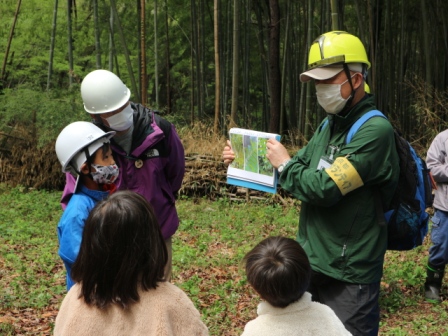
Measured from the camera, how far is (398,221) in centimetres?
261

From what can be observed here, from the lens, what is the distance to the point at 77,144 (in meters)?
2.55

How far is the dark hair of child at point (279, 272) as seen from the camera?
204cm

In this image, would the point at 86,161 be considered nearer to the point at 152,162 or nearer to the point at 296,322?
the point at 152,162

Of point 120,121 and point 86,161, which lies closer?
point 86,161

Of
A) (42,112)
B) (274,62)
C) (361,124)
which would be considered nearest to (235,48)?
(274,62)

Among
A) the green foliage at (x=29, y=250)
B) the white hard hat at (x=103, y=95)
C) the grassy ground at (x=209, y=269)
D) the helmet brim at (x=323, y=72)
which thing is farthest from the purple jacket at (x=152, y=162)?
the green foliage at (x=29, y=250)

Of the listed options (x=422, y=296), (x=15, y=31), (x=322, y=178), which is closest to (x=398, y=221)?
(x=322, y=178)

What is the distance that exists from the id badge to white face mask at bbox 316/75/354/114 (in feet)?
0.67

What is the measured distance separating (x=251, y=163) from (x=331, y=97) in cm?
55

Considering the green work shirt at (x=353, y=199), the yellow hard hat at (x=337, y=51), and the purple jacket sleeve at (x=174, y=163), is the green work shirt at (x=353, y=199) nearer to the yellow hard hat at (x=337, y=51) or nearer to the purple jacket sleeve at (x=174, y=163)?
the yellow hard hat at (x=337, y=51)

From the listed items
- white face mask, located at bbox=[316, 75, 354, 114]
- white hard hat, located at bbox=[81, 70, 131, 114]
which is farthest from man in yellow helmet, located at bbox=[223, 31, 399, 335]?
white hard hat, located at bbox=[81, 70, 131, 114]

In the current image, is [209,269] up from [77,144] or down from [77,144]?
down

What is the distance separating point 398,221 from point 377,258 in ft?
0.59

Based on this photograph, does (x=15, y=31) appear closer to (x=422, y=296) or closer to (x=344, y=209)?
(x=422, y=296)
